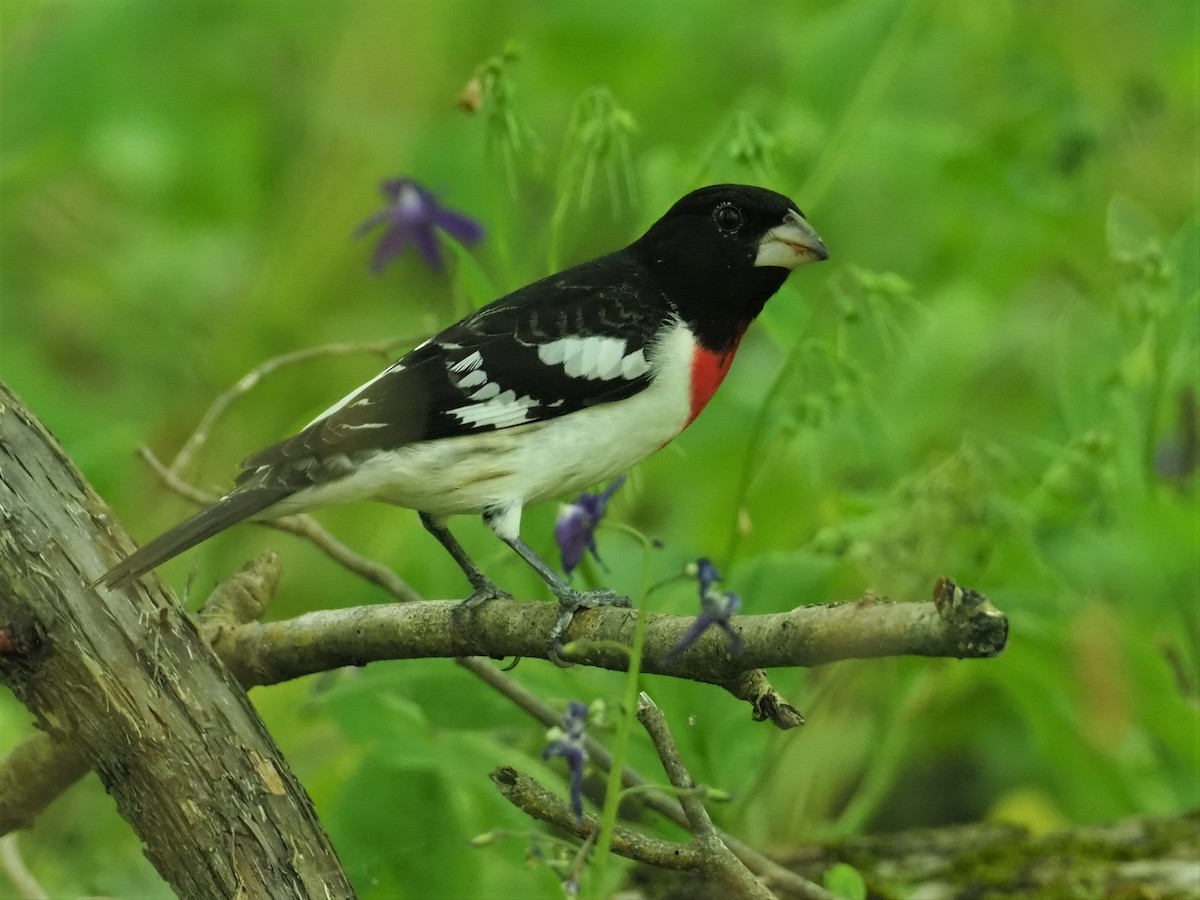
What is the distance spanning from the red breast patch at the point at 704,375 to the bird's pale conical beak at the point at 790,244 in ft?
0.61

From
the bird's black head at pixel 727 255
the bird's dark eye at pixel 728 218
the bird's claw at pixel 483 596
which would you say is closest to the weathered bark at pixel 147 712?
the bird's claw at pixel 483 596

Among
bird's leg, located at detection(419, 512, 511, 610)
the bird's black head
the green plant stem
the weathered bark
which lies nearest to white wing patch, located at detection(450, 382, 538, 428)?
bird's leg, located at detection(419, 512, 511, 610)

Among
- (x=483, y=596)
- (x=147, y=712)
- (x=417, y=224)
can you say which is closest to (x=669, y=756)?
(x=483, y=596)

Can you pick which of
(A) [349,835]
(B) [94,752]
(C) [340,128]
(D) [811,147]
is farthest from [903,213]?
(B) [94,752]

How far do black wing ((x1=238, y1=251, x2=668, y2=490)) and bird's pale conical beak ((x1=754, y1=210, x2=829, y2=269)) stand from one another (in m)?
0.25

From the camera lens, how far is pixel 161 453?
543 centimetres

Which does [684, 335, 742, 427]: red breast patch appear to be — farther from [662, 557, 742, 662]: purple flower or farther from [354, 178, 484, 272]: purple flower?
[662, 557, 742, 662]: purple flower

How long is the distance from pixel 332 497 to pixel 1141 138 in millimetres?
3374

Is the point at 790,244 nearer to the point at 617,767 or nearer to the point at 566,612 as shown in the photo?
the point at 566,612

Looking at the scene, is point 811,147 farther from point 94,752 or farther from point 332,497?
point 94,752

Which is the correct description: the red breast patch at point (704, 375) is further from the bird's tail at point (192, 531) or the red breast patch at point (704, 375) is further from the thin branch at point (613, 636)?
the bird's tail at point (192, 531)

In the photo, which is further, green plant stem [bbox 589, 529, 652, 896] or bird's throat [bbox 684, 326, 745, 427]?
bird's throat [bbox 684, 326, 745, 427]

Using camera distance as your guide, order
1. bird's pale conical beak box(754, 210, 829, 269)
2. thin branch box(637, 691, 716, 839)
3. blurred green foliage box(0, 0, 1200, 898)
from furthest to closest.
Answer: blurred green foliage box(0, 0, 1200, 898) < bird's pale conical beak box(754, 210, 829, 269) < thin branch box(637, 691, 716, 839)

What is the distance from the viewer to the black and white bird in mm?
2668
